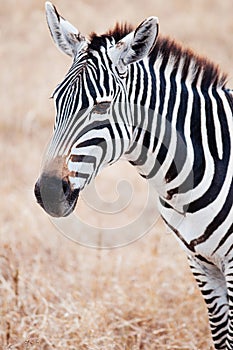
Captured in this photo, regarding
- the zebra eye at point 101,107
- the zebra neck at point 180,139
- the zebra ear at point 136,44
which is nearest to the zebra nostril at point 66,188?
the zebra eye at point 101,107

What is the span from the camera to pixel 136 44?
285 centimetres

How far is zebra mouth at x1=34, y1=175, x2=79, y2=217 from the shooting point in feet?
8.79

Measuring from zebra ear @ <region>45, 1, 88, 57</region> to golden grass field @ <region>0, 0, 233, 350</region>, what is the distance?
5.29ft

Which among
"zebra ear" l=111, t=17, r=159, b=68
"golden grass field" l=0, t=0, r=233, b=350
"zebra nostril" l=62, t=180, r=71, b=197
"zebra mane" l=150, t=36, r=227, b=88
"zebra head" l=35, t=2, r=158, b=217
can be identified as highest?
"zebra mane" l=150, t=36, r=227, b=88

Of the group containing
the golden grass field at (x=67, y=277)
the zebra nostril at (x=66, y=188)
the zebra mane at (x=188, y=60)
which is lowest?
the golden grass field at (x=67, y=277)

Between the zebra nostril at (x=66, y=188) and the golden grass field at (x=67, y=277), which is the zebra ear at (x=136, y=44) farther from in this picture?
the golden grass field at (x=67, y=277)

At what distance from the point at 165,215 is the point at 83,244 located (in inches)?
106

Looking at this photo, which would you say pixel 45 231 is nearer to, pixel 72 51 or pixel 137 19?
pixel 72 51

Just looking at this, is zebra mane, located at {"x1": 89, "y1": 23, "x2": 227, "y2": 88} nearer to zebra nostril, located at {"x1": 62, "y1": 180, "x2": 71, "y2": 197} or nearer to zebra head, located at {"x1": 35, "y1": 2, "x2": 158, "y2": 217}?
zebra head, located at {"x1": 35, "y1": 2, "x2": 158, "y2": 217}

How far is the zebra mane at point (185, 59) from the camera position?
3164 mm

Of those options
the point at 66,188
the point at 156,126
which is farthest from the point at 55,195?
the point at 156,126

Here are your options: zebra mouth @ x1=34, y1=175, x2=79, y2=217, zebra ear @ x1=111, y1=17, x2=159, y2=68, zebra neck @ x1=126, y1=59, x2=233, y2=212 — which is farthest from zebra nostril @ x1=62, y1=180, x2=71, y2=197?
zebra ear @ x1=111, y1=17, x2=159, y2=68

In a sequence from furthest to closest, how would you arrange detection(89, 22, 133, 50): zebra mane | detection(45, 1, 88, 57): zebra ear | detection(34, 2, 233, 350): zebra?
detection(45, 1, 88, 57): zebra ear < detection(89, 22, 133, 50): zebra mane < detection(34, 2, 233, 350): zebra

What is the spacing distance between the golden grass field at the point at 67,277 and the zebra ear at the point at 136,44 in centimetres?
163
